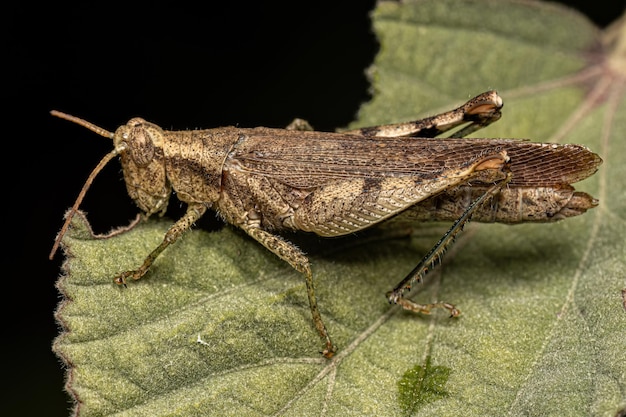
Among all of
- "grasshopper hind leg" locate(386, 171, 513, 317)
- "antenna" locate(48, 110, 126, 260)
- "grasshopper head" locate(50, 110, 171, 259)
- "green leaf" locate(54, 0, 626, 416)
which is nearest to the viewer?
"green leaf" locate(54, 0, 626, 416)

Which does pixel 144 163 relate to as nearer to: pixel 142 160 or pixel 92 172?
pixel 142 160

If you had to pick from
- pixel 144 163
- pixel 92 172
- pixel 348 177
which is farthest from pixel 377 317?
pixel 92 172

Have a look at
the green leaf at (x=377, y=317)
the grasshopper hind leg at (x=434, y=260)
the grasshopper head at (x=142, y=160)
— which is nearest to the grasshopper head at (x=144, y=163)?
the grasshopper head at (x=142, y=160)

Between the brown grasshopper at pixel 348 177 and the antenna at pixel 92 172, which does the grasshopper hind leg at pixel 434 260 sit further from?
the antenna at pixel 92 172

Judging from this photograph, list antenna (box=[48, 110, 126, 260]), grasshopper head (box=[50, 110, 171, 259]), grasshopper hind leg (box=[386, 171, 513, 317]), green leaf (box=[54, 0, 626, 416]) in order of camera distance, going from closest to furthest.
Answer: green leaf (box=[54, 0, 626, 416])
antenna (box=[48, 110, 126, 260])
grasshopper hind leg (box=[386, 171, 513, 317])
grasshopper head (box=[50, 110, 171, 259])

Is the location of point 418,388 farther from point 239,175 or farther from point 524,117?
Result: point 524,117

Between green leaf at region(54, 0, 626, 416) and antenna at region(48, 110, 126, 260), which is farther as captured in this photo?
antenna at region(48, 110, 126, 260)

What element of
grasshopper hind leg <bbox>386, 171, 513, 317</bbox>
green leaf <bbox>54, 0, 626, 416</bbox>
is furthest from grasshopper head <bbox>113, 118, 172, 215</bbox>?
grasshopper hind leg <bbox>386, 171, 513, 317</bbox>

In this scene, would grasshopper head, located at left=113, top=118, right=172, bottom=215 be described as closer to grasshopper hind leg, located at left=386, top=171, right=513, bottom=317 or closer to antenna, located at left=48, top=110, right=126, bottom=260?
antenna, located at left=48, top=110, right=126, bottom=260
